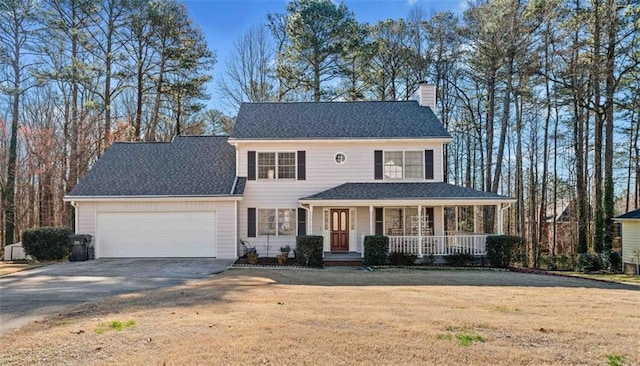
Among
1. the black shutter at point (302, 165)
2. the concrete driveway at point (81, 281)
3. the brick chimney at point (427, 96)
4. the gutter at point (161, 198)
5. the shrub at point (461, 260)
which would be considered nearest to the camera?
the concrete driveway at point (81, 281)

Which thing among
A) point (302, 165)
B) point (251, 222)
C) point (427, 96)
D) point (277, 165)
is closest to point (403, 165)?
point (302, 165)

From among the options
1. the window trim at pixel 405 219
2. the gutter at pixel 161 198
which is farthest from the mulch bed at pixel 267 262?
the window trim at pixel 405 219

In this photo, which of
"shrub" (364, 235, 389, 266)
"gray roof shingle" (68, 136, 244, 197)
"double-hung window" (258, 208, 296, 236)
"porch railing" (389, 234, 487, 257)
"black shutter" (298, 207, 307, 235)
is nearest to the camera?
"shrub" (364, 235, 389, 266)

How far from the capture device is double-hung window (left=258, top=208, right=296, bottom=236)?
16984 mm

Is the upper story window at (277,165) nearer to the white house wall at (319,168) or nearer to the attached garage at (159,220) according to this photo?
Result: the white house wall at (319,168)

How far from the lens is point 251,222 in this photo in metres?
16.8

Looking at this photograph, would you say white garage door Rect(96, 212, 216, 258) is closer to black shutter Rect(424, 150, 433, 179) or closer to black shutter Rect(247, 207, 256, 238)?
black shutter Rect(247, 207, 256, 238)

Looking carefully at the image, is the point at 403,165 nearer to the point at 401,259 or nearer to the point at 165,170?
the point at 401,259

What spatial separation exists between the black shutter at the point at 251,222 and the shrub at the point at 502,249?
864 cm

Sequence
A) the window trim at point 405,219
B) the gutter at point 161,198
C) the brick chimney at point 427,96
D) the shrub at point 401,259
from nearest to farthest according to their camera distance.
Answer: the shrub at point 401,259, the gutter at point 161,198, the window trim at point 405,219, the brick chimney at point 427,96

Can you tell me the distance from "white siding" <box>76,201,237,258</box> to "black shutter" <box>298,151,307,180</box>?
2.91 meters

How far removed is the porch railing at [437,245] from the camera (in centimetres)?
1544

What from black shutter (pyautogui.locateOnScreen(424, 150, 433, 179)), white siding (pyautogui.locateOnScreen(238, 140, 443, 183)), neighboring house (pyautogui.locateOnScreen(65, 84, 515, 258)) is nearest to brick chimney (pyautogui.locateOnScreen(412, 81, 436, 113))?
neighboring house (pyautogui.locateOnScreen(65, 84, 515, 258))

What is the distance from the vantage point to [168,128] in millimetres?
27938
